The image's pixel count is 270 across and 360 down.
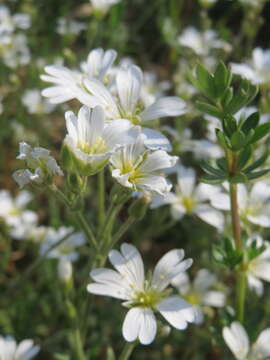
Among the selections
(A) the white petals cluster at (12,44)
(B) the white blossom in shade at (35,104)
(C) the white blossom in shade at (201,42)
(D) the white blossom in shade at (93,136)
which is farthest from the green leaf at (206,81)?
Result: (A) the white petals cluster at (12,44)

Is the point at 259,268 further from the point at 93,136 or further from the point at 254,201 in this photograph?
the point at 93,136

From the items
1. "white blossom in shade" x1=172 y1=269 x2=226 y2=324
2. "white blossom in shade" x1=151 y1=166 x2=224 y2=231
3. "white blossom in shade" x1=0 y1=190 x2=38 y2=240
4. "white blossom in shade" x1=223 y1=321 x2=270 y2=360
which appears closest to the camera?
"white blossom in shade" x1=223 y1=321 x2=270 y2=360

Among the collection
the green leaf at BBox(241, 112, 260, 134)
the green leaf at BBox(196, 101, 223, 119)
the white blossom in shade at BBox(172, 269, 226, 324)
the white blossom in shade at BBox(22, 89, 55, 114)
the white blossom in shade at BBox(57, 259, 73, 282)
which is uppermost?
the green leaf at BBox(196, 101, 223, 119)

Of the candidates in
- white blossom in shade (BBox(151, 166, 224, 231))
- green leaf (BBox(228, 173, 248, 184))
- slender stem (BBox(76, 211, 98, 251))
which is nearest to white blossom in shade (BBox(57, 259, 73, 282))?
slender stem (BBox(76, 211, 98, 251))

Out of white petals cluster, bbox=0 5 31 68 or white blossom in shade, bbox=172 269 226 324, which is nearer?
white blossom in shade, bbox=172 269 226 324

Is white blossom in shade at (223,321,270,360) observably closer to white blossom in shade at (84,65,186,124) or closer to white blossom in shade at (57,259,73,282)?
white blossom in shade at (57,259,73,282)

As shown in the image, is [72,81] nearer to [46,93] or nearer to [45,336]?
[46,93]

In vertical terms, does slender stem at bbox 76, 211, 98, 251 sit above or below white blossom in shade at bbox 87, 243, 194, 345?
above
